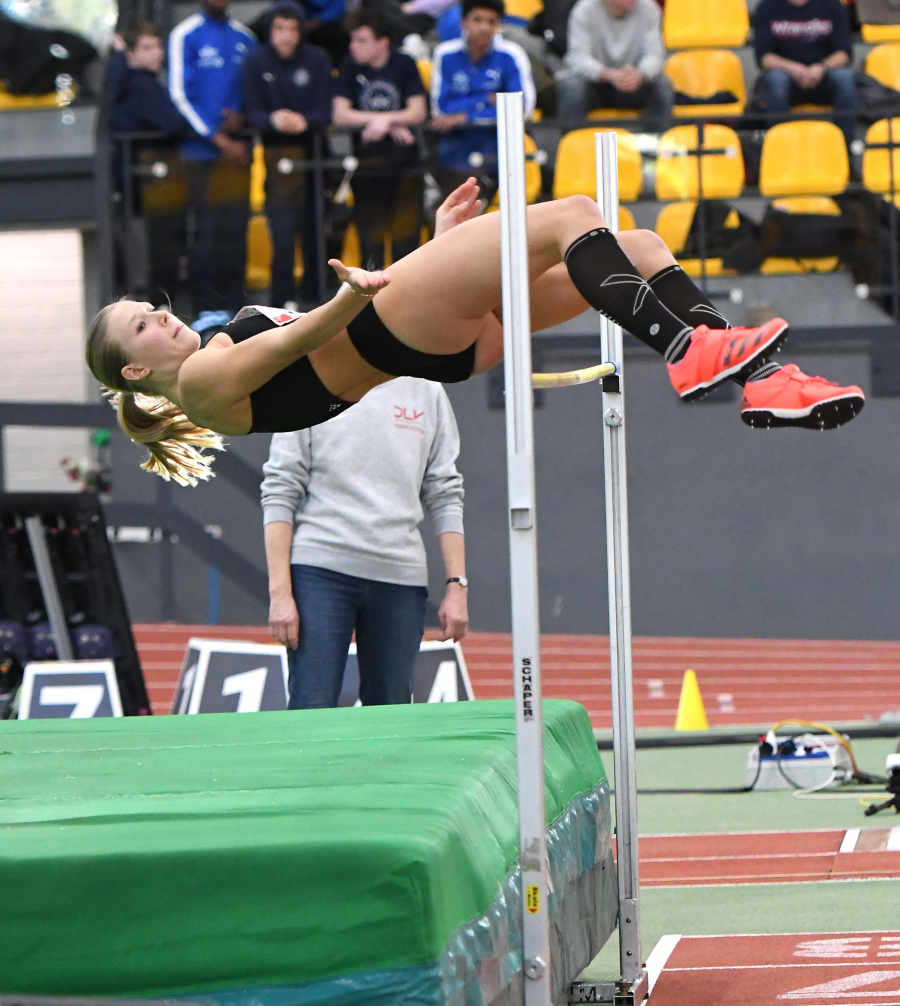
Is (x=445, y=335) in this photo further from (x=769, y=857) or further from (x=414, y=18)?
(x=414, y=18)

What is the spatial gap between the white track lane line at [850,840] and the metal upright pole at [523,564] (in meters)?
2.37

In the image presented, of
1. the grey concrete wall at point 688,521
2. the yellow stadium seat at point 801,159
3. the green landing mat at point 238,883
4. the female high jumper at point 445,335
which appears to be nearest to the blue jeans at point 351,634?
the female high jumper at point 445,335

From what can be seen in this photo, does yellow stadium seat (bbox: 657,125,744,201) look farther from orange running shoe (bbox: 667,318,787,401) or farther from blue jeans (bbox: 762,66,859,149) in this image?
orange running shoe (bbox: 667,318,787,401)

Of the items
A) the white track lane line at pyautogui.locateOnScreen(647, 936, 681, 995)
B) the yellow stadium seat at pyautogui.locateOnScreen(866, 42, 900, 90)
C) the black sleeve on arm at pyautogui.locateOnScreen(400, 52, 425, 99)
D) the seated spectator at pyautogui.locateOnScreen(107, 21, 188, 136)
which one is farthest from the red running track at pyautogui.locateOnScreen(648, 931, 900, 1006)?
the yellow stadium seat at pyautogui.locateOnScreen(866, 42, 900, 90)

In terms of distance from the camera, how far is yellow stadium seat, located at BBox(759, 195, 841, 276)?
820 cm

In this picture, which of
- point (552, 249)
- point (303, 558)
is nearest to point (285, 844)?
point (552, 249)

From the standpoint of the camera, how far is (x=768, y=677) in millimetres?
8234

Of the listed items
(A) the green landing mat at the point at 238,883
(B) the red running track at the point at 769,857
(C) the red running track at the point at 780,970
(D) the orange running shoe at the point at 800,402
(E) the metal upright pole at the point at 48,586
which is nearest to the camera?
(A) the green landing mat at the point at 238,883

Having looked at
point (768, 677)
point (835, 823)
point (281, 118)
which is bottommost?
point (768, 677)

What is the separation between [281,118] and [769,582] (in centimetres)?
369

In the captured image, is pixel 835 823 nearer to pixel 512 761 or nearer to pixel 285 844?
pixel 512 761

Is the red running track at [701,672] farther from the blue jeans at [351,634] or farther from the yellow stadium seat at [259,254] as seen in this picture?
the blue jeans at [351,634]

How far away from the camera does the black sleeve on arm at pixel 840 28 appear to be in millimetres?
8586

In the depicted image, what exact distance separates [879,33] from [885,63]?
1.71 feet
